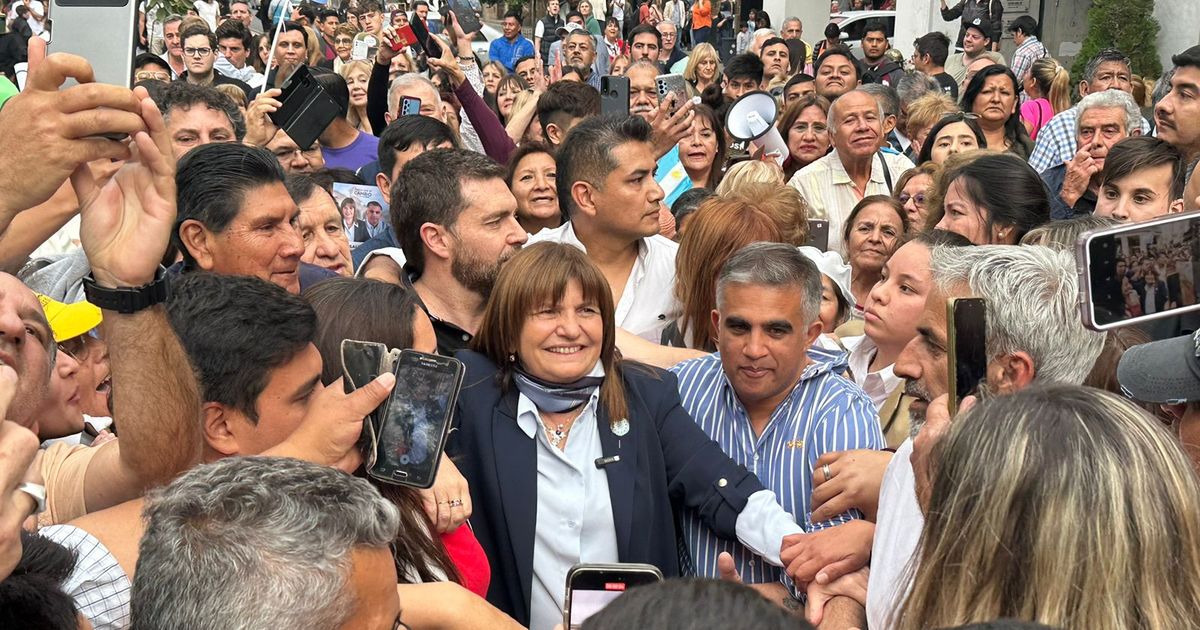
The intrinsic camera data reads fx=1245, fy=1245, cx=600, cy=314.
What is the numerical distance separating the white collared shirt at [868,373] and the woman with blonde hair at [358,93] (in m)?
5.81

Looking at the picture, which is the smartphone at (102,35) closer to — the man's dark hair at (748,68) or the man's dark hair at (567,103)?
the man's dark hair at (567,103)

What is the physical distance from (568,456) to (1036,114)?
8.44 m

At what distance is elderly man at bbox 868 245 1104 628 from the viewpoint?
8.45ft

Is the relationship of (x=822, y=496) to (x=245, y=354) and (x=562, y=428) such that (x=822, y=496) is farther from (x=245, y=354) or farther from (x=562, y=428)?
(x=245, y=354)

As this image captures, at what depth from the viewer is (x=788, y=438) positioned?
354 cm

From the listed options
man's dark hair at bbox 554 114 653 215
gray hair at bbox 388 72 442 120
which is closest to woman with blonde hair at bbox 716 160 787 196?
man's dark hair at bbox 554 114 653 215

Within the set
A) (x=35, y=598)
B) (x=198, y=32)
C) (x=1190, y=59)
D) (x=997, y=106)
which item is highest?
(x=198, y=32)

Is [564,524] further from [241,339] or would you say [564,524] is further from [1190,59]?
[1190,59]

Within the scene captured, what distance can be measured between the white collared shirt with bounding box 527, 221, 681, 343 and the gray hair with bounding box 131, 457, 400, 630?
9.43 ft

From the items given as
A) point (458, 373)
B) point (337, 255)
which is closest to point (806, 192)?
point (337, 255)

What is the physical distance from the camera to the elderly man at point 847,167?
23.1 feet

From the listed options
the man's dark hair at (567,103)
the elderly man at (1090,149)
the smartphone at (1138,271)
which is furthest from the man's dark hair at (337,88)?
the smartphone at (1138,271)

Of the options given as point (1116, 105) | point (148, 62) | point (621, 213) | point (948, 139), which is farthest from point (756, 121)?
point (148, 62)

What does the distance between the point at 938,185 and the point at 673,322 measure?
5.05 ft
